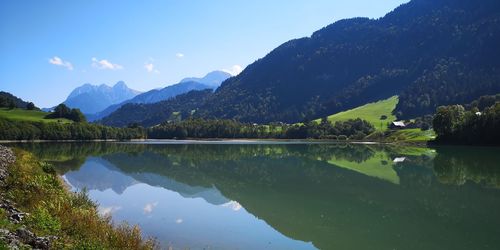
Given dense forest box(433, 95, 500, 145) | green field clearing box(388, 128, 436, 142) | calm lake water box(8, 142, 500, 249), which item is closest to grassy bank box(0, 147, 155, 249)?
calm lake water box(8, 142, 500, 249)

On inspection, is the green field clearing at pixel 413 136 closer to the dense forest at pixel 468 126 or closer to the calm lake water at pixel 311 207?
the dense forest at pixel 468 126

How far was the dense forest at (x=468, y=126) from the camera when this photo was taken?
113312 millimetres

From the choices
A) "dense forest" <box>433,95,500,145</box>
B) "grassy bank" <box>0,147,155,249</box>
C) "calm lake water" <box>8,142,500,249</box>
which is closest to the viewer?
"grassy bank" <box>0,147,155,249</box>

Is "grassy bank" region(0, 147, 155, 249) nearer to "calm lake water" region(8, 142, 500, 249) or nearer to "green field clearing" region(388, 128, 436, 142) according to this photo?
"calm lake water" region(8, 142, 500, 249)

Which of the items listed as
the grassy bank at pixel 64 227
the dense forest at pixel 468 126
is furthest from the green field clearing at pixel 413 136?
the grassy bank at pixel 64 227

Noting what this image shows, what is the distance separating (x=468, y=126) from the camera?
122 m

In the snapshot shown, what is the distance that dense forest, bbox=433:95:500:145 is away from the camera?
113312 millimetres

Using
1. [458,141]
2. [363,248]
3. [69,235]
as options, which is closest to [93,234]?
[69,235]

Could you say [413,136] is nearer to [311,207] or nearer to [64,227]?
[311,207]

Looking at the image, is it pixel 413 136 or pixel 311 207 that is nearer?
pixel 311 207

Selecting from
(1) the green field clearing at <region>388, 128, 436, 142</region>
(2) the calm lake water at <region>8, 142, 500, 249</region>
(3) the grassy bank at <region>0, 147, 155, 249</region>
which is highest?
(1) the green field clearing at <region>388, 128, 436, 142</region>

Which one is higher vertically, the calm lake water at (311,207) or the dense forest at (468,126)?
the dense forest at (468,126)

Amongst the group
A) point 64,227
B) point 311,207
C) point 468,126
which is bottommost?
point 311,207

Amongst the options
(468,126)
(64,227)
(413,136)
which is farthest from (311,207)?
(413,136)
